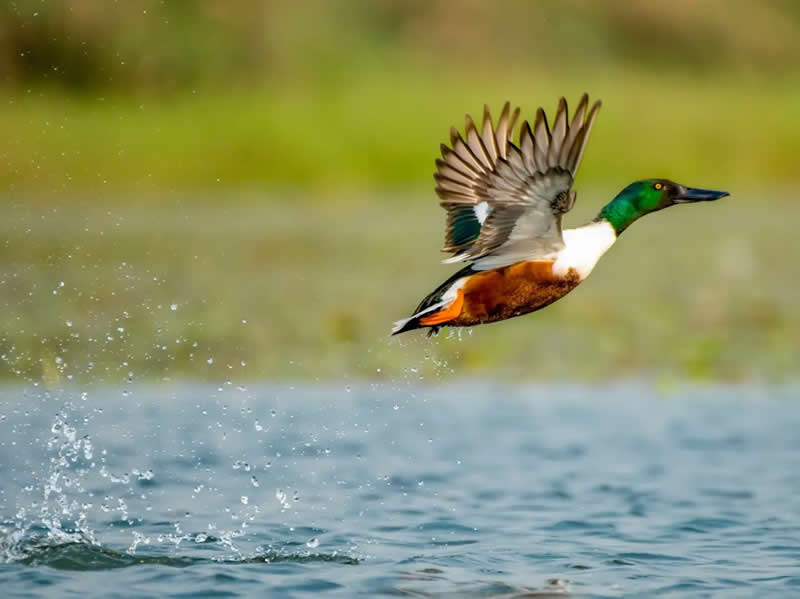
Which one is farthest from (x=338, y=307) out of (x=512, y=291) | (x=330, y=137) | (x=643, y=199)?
(x=330, y=137)

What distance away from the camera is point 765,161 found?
17.2m

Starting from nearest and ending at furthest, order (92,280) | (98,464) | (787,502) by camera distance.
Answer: (787,502), (98,464), (92,280)

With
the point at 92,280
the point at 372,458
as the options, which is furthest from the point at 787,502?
the point at 92,280

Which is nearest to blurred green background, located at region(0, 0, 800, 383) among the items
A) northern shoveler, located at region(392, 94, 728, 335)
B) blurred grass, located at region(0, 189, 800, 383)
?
blurred grass, located at region(0, 189, 800, 383)

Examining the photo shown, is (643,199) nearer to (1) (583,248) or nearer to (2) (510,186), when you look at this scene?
(1) (583,248)

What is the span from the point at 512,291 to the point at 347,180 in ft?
41.0

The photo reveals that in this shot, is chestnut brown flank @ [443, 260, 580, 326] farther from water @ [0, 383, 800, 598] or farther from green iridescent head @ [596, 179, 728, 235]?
water @ [0, 383, 800, 598]

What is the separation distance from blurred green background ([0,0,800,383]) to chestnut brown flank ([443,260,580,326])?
327 centimetres

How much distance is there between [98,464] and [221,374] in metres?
1.61

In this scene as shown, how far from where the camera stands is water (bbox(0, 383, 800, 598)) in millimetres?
4562

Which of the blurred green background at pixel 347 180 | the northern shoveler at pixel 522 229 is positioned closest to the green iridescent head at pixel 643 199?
the northern shoveler at pixel 522 229

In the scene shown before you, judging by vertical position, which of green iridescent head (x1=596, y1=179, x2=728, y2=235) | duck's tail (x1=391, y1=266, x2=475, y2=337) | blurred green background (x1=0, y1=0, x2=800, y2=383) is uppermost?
blurred green background (x1=0, y1=0, x2=800, y2=383)

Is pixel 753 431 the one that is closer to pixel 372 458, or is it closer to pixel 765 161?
pixel 372 458

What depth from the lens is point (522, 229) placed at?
4.35 metres
